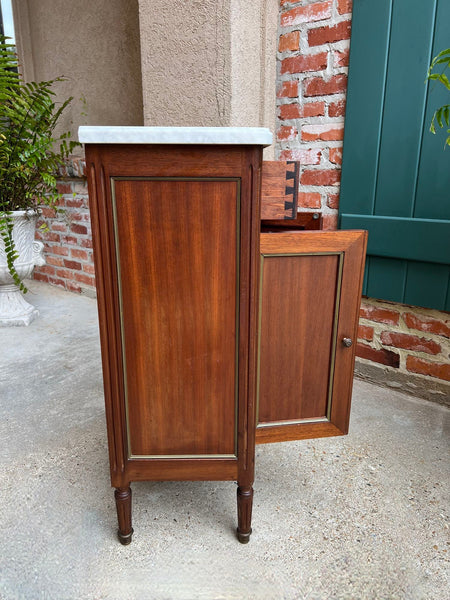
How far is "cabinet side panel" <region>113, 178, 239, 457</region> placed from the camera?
889mm

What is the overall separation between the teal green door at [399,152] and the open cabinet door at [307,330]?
72 centimetres

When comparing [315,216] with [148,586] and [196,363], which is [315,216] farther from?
[148,586]

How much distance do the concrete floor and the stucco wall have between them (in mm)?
1840

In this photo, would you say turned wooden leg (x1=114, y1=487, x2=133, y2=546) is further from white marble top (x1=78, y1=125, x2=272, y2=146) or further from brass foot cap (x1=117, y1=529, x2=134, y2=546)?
white marble top (x1=78, y1=125, x2=272, y2=146)

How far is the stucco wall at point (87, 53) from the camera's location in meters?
2.45

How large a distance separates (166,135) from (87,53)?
7.66 ft

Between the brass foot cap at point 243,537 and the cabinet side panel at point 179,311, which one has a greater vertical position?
the cabinet side panel at point 179,311

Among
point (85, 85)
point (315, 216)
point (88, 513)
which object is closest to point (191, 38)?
point (315, 216)

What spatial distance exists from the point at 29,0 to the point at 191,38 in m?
1.99

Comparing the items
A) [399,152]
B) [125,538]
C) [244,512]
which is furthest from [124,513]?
[399,152]

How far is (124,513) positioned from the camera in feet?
3.56

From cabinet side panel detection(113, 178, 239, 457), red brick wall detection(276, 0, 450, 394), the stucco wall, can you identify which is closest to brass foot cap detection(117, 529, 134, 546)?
cabinet side panel detection(113, 178, 239, 457)

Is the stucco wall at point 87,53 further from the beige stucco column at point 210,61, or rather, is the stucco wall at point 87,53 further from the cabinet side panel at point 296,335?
the cabinet side panel at point 296,335

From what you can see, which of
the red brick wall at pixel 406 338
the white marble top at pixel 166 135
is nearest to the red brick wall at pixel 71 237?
the red brick wall at pixel 406 338
